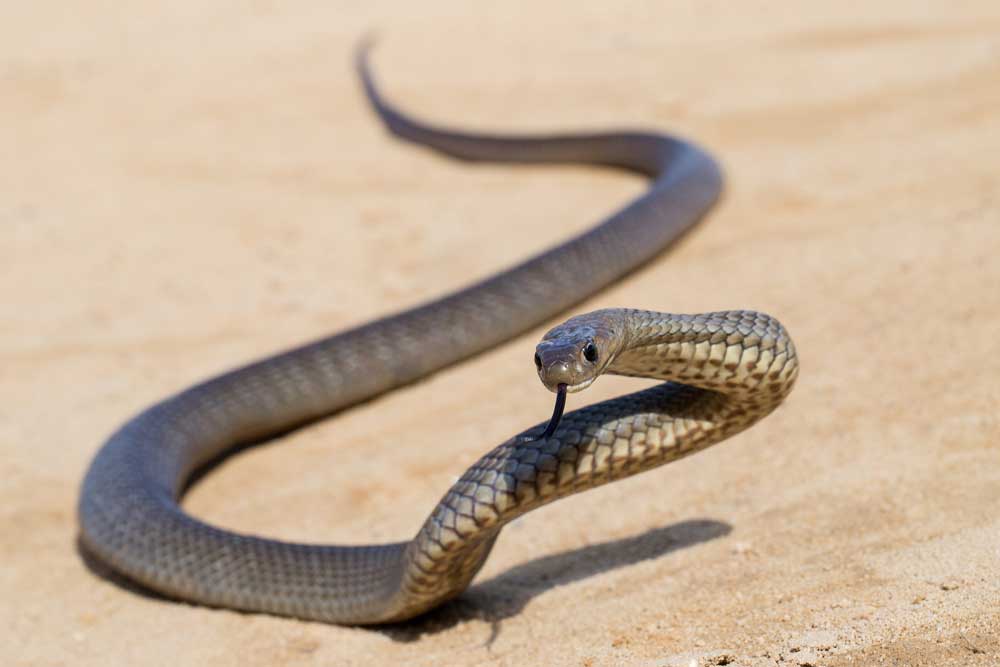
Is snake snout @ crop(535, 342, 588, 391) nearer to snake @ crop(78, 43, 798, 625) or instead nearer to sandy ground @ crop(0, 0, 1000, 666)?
snake @ crop(78, 43, 798, 625)

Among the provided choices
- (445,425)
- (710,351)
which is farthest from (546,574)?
Result: (445,425)

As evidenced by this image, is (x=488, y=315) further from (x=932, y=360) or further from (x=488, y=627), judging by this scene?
(x=488, y=627)

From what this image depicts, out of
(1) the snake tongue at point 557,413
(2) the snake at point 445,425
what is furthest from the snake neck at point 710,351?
(1) the snake tongue at point 557,413

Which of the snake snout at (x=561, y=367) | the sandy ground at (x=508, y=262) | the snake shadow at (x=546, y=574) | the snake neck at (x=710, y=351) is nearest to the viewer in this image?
the snake snout at (x=561, y=367)

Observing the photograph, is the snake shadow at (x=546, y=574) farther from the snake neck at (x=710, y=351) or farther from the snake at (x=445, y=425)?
the snake neck at (x=710, y=351)

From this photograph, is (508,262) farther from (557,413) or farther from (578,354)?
(578,354)

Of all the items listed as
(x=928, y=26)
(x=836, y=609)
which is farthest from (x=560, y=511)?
(x=928, y=26)

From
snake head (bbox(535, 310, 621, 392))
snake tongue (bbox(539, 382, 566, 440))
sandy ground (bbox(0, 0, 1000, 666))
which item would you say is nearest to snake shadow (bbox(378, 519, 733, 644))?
sandy ground (bbox(0, 0, 1000, 666))
